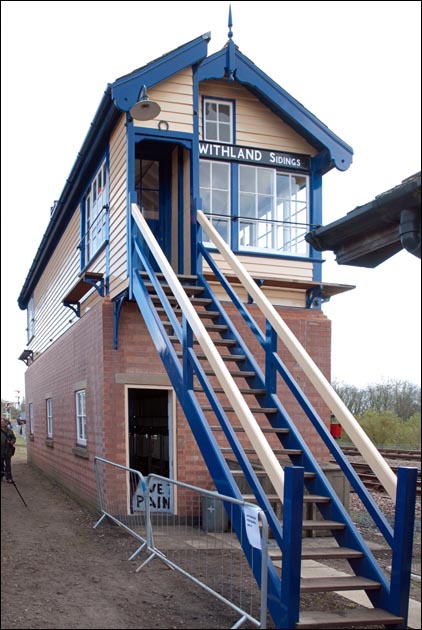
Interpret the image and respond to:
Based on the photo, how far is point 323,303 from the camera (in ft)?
38.7

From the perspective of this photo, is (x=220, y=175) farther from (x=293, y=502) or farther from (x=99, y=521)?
(x=293, y=502)

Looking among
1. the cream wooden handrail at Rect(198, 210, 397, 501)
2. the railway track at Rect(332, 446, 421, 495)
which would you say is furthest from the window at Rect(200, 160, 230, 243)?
the railway track at Rect(332, 446, 421, 495)

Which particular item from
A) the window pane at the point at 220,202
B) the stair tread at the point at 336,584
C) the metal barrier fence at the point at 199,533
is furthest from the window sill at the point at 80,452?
the stair tread at the point at 336,584

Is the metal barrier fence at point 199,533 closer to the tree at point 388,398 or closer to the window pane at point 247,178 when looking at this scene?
the window pane at point 247,178

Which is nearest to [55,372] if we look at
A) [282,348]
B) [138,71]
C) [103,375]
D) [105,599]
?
[103,375]

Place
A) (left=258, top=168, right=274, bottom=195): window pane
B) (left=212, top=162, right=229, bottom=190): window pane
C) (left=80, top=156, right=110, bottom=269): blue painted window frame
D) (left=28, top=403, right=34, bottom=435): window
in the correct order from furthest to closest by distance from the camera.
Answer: (left=28, top=403, right=34, bottom=435): window
(left=258, top=168, right=274, bottom=195): window pane
(left=212, top=162, right=229, bottom=190): window pane
(left=80, top=156, right=110, bottom=269): blue painted window frame

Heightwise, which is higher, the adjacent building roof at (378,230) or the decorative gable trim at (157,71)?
the decorative gable trim at (157,71)

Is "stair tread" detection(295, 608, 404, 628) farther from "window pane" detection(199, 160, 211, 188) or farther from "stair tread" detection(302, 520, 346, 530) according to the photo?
"window pane" detection(199, 160, 211, 188)

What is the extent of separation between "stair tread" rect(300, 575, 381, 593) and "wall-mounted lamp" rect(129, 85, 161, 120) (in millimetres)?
5957

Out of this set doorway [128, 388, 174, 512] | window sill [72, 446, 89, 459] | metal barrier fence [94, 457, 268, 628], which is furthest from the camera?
doorway [128, 388, 174, 512]

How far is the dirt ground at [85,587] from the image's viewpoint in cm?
425

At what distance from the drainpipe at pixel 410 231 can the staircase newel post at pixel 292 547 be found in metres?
1.94

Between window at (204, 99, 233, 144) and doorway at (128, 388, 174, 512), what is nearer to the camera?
window at (204, 99, 233, 144)

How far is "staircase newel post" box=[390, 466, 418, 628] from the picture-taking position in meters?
5.27
